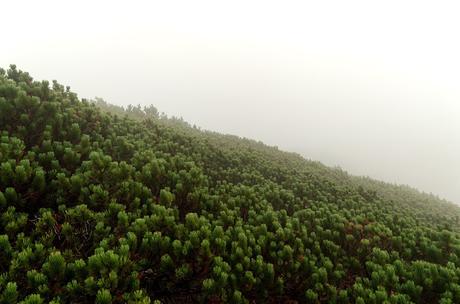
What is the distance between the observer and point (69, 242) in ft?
13.8

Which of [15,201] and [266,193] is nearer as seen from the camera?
[15,201]

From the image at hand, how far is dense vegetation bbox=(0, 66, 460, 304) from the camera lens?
11.8 ft

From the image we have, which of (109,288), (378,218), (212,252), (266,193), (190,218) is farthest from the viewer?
(266,193)

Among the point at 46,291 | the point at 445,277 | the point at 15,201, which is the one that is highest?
the point at 445,277

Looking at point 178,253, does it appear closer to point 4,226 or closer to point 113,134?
point 4,226

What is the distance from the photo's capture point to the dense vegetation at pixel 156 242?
359cm

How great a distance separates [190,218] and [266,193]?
393 cm

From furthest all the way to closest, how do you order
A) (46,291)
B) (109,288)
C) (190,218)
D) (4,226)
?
(190,218) < (4,226) < (109,288) < (46,291)

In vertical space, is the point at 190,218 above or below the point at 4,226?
above

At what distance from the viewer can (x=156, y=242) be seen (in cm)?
442

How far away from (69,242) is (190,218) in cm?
187

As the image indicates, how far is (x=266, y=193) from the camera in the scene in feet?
28.6

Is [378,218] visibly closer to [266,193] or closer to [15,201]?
[266,193]

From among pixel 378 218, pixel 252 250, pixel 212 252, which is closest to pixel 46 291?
pixel 212 252
